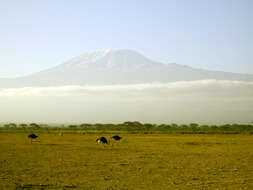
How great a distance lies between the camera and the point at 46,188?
1175 centimetres

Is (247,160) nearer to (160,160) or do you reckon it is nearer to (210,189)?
(160,160)

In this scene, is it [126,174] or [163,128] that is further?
[163,128]

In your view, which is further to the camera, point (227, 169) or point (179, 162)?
point (179, 162)

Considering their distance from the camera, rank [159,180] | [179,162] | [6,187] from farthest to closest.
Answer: [179,162] < [159,180] < [6,187]

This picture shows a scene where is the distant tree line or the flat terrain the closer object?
the flat terrain

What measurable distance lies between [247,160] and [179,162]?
4.30 metres

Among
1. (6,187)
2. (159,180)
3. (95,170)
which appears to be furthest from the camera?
(95,170)

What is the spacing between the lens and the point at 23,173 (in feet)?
48.7

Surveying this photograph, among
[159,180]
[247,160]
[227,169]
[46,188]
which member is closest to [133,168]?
[159,180]

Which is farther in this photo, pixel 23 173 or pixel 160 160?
pixel 160 160

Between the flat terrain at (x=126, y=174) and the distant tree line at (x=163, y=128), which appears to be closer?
the flat terrain at (x=126, y=174)

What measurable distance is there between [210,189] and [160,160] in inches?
321

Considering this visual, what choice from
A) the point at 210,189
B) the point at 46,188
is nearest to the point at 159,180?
the point at 210,189

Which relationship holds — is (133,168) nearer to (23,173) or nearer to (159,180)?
(159,180)
